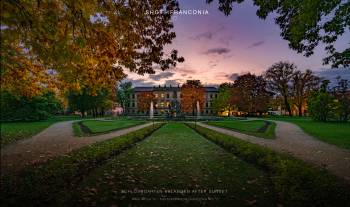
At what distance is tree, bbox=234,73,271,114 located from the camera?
5759 centimetres

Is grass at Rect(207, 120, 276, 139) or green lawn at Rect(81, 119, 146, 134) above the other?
green lawn at Rect(81, 119, 146, 134)

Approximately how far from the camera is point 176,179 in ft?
19.1

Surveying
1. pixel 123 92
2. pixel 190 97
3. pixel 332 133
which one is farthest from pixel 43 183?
pixel 123 92

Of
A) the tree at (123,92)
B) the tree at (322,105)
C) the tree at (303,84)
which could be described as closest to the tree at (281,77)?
the tree at (303,84)

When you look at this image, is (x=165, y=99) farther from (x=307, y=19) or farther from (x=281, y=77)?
(x=307, y=19)

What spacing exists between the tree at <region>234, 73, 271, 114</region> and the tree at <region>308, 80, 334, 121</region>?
23.3m

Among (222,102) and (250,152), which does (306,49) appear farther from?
(222,102)

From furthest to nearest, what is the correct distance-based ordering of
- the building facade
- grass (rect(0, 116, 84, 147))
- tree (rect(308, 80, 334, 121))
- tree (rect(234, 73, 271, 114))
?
the building facade, tree (rect(234, 73, 271, 114)), tree (rect(308, 80, 334, 121)), grass (rect(0, 116, 84, 147))

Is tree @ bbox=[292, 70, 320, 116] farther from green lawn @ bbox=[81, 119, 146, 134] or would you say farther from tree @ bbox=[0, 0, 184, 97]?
tree @ bbox=[0, 0, 184, 97]

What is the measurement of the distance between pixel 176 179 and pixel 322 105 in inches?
1364

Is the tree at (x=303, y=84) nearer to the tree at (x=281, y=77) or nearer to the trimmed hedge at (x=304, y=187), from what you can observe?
the tree at (x=281, y=77)

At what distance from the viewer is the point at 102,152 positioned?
28.2 ft

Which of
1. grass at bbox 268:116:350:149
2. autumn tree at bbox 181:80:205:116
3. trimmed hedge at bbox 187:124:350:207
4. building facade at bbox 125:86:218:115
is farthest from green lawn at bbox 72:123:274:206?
building facade at bbox 125:86:218:115

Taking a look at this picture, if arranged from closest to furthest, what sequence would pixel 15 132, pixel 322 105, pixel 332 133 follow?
pixel 15 132 → pixel 332 133 → pixel 322 105
